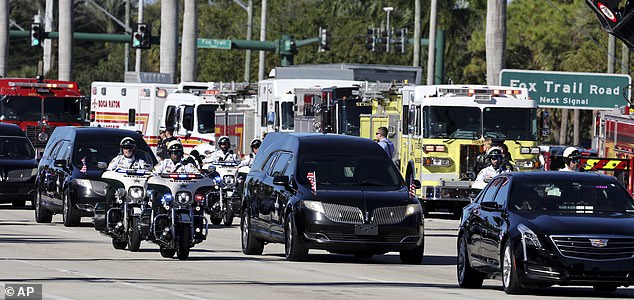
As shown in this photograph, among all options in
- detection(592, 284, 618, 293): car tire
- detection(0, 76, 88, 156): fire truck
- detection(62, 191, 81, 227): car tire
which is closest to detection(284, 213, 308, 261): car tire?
detection(592, 284, 618, 293): car tire

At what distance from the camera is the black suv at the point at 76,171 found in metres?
29.2

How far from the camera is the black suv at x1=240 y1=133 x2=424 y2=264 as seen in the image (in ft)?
71.5

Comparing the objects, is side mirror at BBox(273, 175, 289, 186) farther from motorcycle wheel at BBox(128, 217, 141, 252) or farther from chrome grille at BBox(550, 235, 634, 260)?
chrome grille at BBox(550, 235, 634, 260)

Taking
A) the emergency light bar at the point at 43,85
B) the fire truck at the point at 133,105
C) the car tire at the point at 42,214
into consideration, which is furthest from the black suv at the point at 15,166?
the fire truck at the point at 133,105

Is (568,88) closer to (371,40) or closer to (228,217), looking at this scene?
(228,217)

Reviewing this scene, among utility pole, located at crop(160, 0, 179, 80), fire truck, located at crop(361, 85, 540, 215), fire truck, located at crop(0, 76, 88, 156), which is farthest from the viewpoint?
utility pole, located at crop(160, 0, 179, 80)

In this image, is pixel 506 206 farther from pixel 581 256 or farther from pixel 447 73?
pixel 447 73

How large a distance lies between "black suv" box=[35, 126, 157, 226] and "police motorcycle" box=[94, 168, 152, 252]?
455cm

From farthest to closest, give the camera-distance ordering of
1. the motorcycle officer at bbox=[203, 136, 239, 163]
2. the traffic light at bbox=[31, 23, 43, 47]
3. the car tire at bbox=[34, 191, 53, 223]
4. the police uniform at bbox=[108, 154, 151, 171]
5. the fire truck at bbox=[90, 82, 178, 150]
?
1. the traffic light at bbox=[31, 23, 43, 47]
2. the fire truck at bbox=[90, 82, 178, 150]
3. the motorcycle officer at bbox=[203, 136, 239, 163]
4. the car tire at bbox=[34, 191, 53, 223]
5. the police uniform at bbox=[108, 154, 151, 171]

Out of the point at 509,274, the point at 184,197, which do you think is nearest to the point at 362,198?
the point at 184,197

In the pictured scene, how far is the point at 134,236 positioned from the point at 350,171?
321 centimetres

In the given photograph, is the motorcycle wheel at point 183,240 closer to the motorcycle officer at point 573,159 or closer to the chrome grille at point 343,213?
the chrome grille at point 343,213


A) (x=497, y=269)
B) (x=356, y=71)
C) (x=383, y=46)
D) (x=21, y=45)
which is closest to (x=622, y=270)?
(x=497, y=269)

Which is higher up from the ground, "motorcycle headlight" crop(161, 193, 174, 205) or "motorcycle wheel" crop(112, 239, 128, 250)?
"motorcycle headlight" crop(161, 193, 174, 205)
